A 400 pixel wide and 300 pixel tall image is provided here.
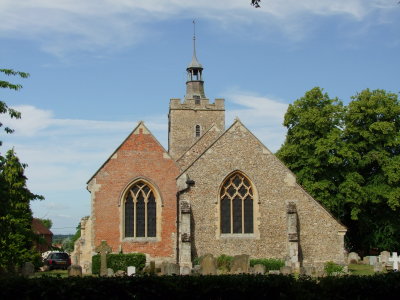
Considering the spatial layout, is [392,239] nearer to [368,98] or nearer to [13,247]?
[368,98]

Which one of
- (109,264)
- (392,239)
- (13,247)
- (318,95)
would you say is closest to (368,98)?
(318,95)

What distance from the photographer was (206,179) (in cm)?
2797

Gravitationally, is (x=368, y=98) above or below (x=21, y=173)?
above

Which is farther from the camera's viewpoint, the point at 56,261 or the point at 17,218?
the point at 56,261

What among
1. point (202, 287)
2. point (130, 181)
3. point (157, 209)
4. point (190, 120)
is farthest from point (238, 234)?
point (190, 120)

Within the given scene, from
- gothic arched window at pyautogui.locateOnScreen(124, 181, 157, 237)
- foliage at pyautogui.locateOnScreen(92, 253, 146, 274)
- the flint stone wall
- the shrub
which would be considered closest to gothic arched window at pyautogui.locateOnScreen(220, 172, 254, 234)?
the flint stone wall

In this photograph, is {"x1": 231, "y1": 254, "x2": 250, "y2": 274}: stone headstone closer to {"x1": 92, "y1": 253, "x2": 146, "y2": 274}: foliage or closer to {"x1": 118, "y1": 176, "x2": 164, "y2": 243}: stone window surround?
{"x1": 92, "y1": 253, "x2": 146, "y2": 274}: foliage

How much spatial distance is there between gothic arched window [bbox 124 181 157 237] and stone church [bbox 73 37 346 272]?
0.05 metres

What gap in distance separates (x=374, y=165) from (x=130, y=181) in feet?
53.0

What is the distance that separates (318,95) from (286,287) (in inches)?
1005

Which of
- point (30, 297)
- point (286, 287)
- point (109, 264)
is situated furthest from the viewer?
point (109, 264)

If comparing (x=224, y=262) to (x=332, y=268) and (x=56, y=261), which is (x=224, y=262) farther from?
(x=56, y=261)

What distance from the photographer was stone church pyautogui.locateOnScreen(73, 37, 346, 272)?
2756 cm

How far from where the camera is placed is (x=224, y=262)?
25.8 m
